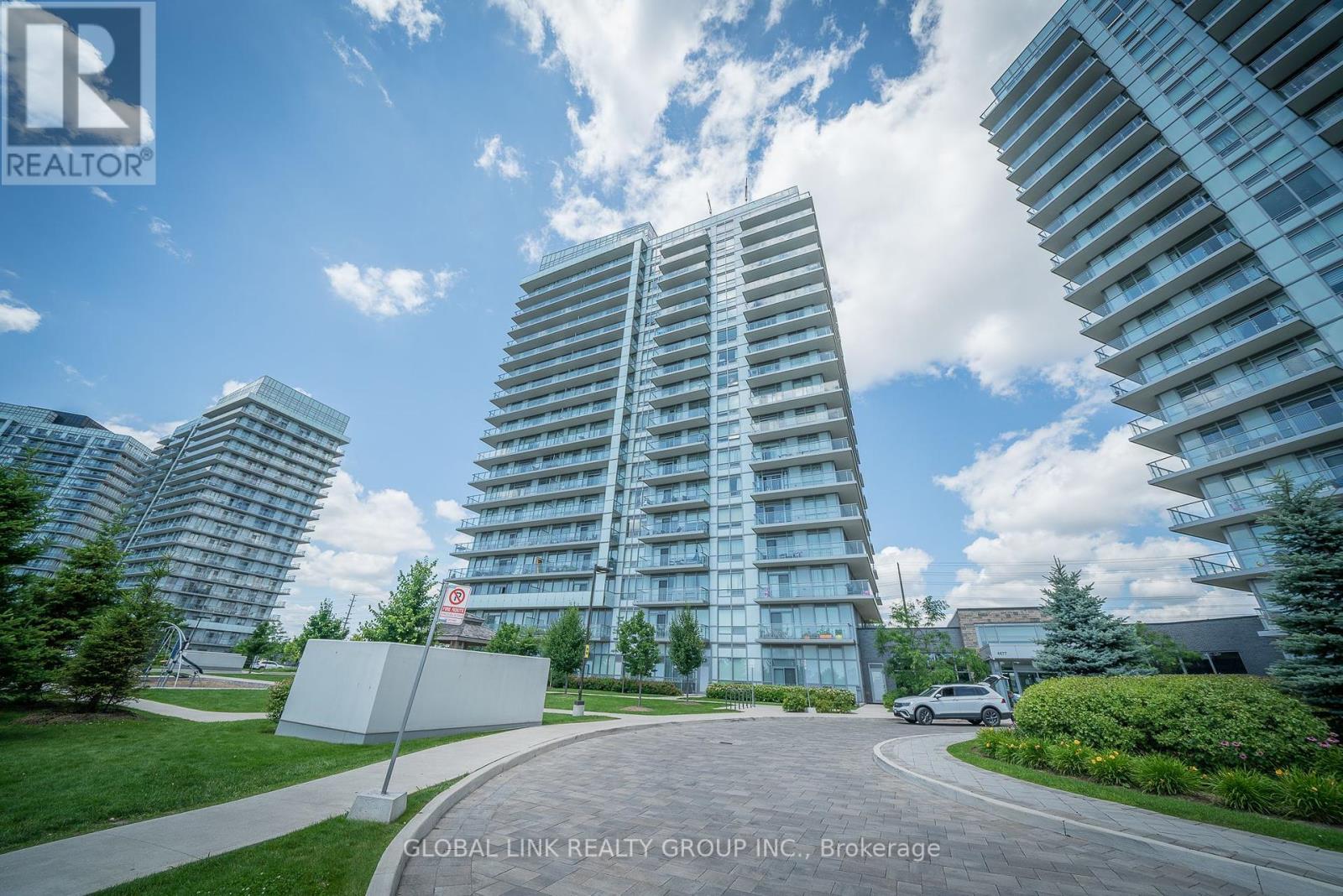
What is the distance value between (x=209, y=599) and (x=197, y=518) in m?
13.6

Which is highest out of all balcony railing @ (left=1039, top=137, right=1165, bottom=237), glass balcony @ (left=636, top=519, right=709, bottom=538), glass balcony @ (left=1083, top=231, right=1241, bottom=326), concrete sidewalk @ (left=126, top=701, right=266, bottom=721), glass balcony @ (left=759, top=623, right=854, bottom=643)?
balcony railing @ (left=1039, top=137, right=1165, bottom=237)

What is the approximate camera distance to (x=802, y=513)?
40094mm

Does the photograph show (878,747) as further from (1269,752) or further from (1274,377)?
(1274,377)

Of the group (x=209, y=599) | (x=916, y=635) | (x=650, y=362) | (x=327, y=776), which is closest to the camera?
(x=327, y=776)

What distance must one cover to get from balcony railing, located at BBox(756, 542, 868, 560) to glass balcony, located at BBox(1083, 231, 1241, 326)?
21.2 m

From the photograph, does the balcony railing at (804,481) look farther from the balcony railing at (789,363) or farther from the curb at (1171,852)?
the curb at (1171,852)

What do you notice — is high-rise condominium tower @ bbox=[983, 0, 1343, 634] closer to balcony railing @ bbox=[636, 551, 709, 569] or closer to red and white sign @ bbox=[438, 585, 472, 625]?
balcony railing @ bbox=[636, 551, 709, 569]

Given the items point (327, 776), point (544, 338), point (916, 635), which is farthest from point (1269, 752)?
point (544, 338)

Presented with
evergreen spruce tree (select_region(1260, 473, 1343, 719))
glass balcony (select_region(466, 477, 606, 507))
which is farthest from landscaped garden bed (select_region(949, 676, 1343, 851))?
glass balcony (select_region(466, 477, 606, 507))

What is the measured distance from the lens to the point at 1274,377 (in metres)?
23.6

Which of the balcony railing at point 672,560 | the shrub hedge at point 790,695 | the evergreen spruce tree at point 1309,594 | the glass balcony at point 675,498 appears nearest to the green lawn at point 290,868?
the evergreen spruce tree at point 1309,594

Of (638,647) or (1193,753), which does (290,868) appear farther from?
(638,647)

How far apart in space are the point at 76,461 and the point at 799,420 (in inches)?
5382

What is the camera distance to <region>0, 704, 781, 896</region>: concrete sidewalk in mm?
4309
